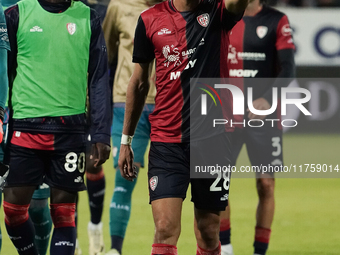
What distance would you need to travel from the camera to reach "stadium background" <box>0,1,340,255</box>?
6688mm

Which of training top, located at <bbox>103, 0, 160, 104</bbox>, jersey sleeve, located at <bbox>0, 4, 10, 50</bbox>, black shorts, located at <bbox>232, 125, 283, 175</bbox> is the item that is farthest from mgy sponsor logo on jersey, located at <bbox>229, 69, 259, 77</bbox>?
jersey sleeve, located at <bbox>0, 4, 10, 50</bbox>

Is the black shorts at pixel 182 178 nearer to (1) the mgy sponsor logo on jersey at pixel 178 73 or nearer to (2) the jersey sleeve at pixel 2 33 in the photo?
(1) the mgy sponsor logo on jersey at pixel 178 73

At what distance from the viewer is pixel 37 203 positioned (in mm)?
5367

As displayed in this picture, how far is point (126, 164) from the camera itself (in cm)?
443

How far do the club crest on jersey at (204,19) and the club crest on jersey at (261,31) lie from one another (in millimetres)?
1812

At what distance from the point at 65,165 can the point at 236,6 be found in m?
1.45

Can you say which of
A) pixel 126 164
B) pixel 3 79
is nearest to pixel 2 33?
pixel 3 79

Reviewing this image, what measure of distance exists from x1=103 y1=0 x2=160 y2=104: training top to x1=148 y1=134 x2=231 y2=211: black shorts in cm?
181

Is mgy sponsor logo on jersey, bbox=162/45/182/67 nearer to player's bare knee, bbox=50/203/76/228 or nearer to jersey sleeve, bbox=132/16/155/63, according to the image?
jersey sleeve, bbox=132/16/155/63

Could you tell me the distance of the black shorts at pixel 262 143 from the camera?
6.14 meters

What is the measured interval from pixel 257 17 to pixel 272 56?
36cm

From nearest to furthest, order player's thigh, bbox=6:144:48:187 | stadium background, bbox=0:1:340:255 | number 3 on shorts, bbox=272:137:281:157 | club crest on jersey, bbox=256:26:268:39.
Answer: player's thigh, bbox=6:144:48:187 < club crest on jersey, bbox=256:26:268:39 < number 3 on shorts, bbox=272:137:281:157 < stadium background, bbox=0:1:340:255

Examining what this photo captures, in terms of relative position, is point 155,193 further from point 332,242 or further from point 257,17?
point 332,242

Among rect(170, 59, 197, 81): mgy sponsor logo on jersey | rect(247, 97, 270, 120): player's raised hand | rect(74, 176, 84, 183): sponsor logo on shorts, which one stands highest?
rect(170, 59, 197, 81): mgy sponsor logo on jersey
